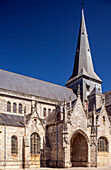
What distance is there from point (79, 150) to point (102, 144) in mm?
3408

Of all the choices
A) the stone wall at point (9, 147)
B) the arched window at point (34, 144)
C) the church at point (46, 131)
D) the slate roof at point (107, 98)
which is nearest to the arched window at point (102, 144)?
the church at point (46, 131)

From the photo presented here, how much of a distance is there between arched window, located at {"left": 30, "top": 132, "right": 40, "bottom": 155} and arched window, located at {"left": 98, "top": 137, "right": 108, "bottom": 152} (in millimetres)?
8362

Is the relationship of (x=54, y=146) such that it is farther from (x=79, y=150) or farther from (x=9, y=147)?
(x=9, y=147)

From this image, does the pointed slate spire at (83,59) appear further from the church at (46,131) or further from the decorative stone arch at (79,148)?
the decorative stone arch at (79,148)

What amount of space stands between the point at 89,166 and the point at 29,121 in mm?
9475

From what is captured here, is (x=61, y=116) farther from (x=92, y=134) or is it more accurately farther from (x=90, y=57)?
(x=90, y=57)

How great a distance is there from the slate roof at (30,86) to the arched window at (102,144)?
34.3 feet

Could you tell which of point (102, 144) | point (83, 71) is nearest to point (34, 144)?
point (102, 144)

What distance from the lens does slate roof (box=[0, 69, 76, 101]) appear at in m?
34.2

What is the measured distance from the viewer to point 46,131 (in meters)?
30.5

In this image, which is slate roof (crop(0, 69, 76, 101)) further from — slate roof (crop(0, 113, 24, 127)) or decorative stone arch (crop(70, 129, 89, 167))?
decorative stone arch (crop(70, 129, 89, 167))

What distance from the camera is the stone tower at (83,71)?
4331 cm

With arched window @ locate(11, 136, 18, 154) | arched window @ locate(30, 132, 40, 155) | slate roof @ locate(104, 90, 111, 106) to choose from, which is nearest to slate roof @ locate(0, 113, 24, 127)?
arched window @ locate(11, 136, 18, 154)

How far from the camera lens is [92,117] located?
30.6 m
